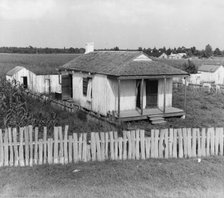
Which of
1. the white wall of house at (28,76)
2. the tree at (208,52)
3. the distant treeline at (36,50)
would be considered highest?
the distant treeline at (36,50)

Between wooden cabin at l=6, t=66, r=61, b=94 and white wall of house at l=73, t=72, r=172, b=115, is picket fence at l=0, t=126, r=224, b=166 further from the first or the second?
wooden cabin at l=6, t=66, r=61, b=94

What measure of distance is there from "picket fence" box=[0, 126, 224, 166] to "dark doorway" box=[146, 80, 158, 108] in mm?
8404

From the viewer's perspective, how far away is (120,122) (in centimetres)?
1638

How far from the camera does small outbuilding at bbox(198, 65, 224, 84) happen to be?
164 ft

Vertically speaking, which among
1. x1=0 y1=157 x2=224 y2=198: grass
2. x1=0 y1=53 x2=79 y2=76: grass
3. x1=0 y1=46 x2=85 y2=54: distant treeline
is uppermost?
x1=0 y1=46 x2=85 y2=54: distant treeline

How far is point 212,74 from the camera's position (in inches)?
1976

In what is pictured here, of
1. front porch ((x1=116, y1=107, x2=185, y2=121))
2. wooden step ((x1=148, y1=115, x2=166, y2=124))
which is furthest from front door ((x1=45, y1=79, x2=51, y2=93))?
wooden step ((x1=148, y1=115, x2=166, y2=124))

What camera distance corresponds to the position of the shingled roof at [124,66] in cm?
1730

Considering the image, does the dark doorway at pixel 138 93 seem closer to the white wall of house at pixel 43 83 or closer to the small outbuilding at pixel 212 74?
the white wall of house at pixel 43 83

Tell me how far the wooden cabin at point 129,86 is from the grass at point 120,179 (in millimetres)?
7333

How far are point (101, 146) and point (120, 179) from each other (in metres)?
1.69

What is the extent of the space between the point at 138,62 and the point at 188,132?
909cm

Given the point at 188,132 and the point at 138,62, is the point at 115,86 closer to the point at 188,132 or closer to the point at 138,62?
the point at 138,62

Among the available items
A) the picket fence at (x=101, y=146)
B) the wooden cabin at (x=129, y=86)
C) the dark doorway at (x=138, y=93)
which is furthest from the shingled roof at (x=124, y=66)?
the picket fence at (x=101, y=146)
